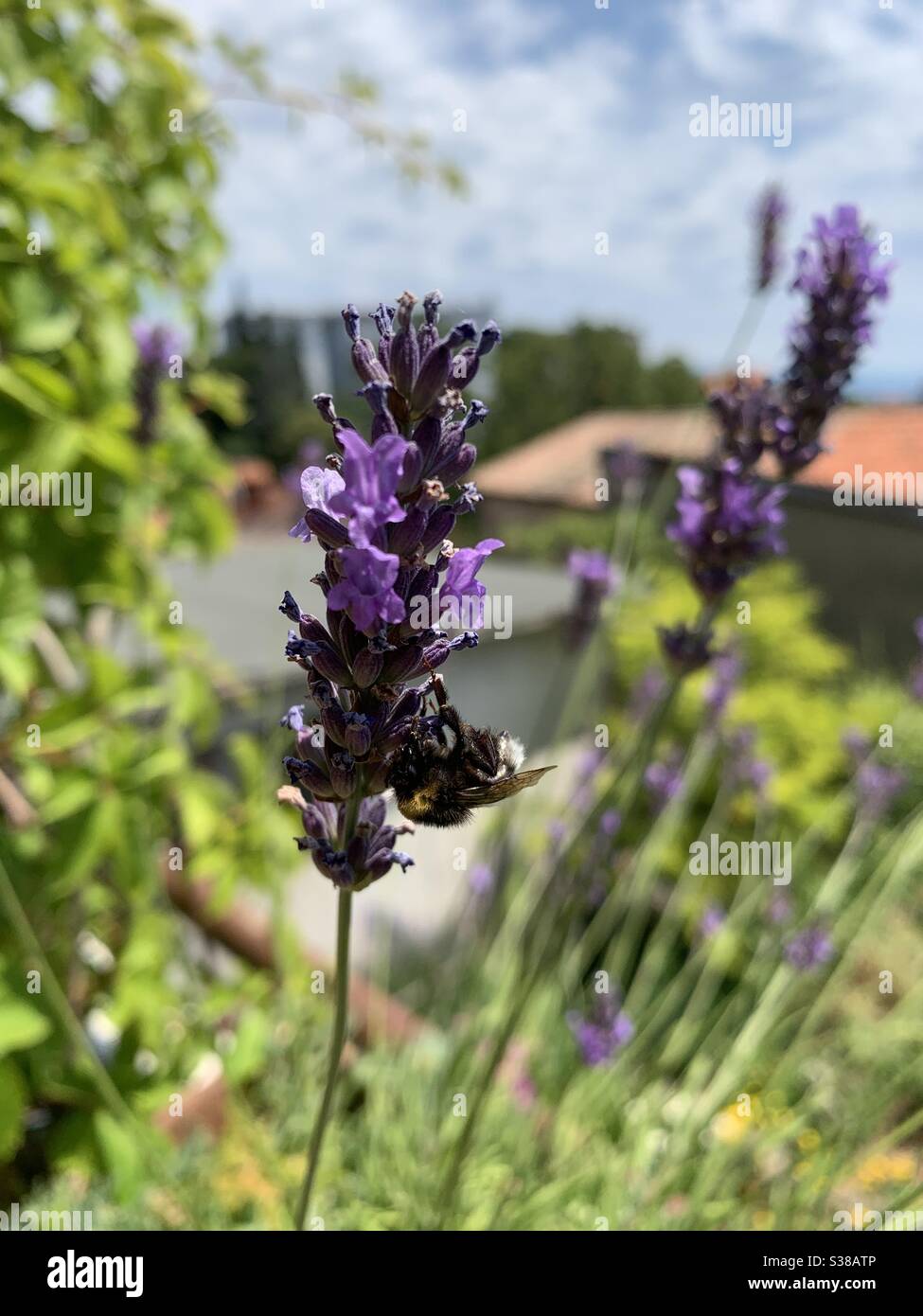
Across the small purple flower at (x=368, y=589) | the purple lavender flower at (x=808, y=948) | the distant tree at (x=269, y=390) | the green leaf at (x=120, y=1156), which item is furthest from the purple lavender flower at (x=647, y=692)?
the distant tree at (x=269, y=390)

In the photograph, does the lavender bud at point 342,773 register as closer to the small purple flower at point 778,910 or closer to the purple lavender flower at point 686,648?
the purple lavender flower at point 686,648

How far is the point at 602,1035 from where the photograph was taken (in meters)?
1.83

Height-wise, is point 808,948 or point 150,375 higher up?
point 150,375

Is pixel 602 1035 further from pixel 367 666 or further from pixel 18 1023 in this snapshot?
pixel 367 666

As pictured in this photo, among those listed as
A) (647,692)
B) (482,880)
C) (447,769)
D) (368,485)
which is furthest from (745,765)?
(368,485)

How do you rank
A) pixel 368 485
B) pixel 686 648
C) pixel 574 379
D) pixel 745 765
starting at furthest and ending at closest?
pixel 574 379, pixel 745 765, pixel 686 648, pixel 368 485

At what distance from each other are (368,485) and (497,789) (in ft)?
1.06

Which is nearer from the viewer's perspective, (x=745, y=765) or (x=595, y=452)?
(x=745, y=765)

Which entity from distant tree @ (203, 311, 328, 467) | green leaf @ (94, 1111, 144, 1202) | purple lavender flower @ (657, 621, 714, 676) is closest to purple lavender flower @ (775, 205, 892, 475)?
purple lavender flower @ (657, 621, 714, 676)

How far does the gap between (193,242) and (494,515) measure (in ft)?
45.7

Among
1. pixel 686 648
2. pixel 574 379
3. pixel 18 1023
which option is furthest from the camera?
pixel 574 379

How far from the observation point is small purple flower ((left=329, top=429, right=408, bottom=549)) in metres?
0.62

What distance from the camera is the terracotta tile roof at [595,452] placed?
191 inches

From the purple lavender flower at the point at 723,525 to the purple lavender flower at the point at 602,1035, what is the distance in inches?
40.0
